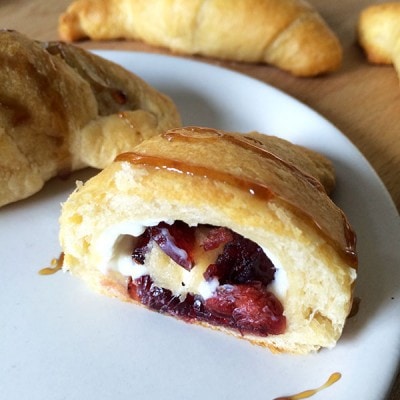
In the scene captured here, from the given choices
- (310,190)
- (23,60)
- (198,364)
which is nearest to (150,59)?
(23,60)

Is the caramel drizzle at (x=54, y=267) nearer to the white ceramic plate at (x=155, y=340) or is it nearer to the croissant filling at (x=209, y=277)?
the white ceramic plate at (x=155, y=340)

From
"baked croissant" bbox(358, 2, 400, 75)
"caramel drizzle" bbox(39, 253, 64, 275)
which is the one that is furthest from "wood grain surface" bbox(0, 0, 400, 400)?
"caramel drizzle" bbox(39, 253, 64, 275)

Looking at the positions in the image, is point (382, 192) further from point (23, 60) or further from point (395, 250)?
point (23, 60)

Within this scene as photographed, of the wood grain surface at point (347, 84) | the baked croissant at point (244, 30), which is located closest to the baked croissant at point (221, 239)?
the wood grain surface at point (347, 84)

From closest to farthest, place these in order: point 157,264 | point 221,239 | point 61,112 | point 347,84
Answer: point 221,239
point 157,264
point 61,112
point 347,84

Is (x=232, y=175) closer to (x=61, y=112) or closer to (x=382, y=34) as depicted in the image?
(x=61, y=112)

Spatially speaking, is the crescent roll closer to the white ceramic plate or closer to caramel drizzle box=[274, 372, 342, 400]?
the white ceramic plate

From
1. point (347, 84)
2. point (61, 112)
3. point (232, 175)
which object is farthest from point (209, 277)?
point (347, 84)
